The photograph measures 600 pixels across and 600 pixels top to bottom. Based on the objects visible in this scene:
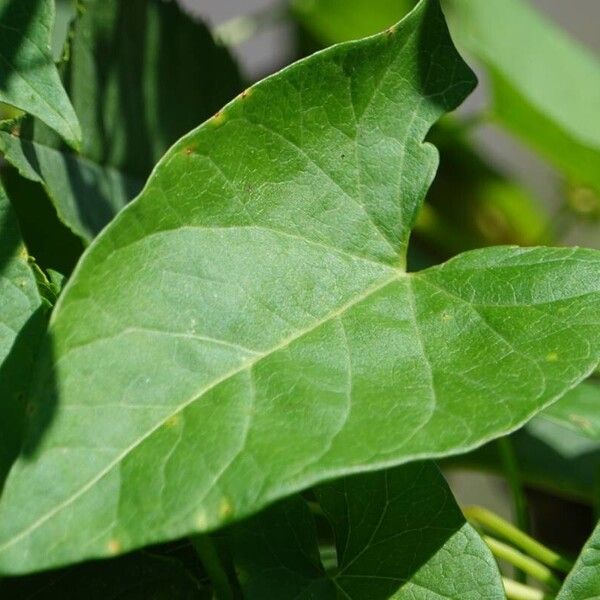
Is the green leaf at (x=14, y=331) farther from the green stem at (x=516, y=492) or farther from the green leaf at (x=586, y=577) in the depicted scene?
the green stem at (x=516, y=492)

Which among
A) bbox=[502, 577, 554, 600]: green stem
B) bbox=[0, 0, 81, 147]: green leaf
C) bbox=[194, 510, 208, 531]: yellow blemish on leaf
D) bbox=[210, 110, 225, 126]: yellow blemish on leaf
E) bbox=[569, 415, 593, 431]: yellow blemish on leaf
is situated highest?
bbox=[0, 0, 81, 147]: green leaf

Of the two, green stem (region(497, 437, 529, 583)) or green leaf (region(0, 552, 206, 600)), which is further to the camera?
green stem (region(497, 437, 529, 583))

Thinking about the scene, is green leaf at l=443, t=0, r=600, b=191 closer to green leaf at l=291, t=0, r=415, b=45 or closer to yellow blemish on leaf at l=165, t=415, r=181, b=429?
green leaf at l=291, t=0, r=415, b=45

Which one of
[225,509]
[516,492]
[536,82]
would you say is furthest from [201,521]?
[536,82]

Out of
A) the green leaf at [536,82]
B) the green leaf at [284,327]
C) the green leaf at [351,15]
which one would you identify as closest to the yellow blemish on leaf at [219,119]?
the green leaf at [284,327]

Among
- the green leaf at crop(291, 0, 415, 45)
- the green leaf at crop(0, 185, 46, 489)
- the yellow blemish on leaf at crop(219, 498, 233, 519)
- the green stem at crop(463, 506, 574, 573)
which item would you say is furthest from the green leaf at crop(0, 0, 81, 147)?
the green leaf at crop(291, 0, 415, 45)

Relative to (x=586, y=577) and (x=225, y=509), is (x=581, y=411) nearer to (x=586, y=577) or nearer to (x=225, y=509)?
(x=586, y=577)
